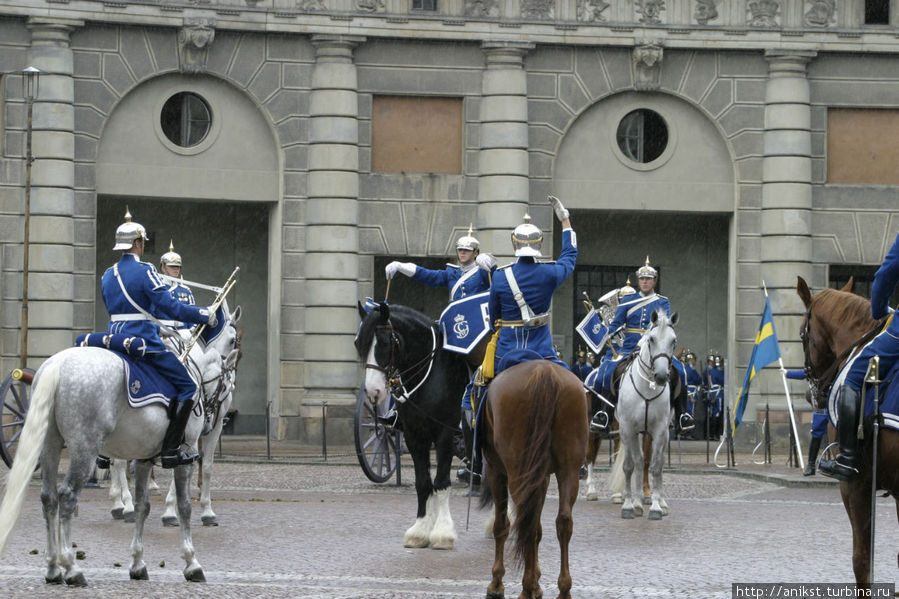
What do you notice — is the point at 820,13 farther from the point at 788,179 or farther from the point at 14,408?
the point at 14,408

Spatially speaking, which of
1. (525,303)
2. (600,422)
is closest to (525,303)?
(525,303)

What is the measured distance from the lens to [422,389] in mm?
14219

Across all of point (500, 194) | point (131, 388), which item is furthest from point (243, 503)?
point (500, 194)

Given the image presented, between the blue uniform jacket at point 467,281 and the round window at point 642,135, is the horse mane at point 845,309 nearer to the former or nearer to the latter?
the blue uniform jacket at point 467,281

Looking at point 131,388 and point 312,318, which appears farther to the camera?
point 312,318

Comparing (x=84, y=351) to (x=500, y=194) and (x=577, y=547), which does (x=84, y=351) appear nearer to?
(x=577, y=547)

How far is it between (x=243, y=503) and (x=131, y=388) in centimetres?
674

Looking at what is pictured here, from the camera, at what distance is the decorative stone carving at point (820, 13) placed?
29297 mm

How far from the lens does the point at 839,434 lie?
31.9 feet

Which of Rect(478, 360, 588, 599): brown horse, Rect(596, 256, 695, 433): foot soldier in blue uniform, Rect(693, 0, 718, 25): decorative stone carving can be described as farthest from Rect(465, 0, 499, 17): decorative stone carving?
Rect(478, 360, 588, 599): brown horse

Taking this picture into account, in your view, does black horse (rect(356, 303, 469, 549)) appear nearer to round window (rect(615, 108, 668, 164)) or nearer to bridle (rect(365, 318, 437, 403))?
bridle (rect(365, 318, 437, 403))

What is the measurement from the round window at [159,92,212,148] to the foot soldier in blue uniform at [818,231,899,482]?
20.2 metres

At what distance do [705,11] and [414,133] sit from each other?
6.08m

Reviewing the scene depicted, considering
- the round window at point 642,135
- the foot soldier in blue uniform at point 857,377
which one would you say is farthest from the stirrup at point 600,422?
the round window at point 642,135
